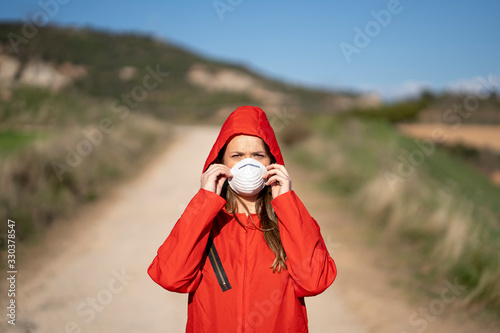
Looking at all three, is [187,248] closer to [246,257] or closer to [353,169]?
[246,257]

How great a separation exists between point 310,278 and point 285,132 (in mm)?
17495

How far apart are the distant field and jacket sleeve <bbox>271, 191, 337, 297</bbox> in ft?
49.1

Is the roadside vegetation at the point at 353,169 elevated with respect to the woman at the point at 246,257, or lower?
elevated

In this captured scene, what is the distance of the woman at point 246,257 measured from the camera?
1.97 metres

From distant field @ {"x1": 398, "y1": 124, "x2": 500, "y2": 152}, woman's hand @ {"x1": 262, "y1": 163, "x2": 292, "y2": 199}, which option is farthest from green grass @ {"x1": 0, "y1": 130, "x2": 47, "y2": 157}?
distant field @ {"x1": 398, "y1": 124, "x2": 500, "y2": 152}

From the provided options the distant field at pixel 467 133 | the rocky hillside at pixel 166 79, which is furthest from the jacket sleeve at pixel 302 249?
the rocky hillside at pixel 166 79

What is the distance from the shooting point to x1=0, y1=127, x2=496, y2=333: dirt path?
161 inches

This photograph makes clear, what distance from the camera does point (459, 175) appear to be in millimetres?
9102

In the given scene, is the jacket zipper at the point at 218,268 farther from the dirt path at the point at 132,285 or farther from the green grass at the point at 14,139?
the green grass at the point at 14,139

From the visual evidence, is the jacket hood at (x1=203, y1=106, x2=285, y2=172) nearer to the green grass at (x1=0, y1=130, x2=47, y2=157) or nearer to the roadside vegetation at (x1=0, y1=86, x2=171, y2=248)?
the roadside vegetation at (x1=0, y1=86, x2=171, y2=248)

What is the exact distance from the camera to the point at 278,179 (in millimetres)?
2094

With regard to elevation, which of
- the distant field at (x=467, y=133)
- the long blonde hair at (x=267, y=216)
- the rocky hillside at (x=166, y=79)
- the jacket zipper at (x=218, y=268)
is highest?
the rocky hillside at (x=166, y=79)

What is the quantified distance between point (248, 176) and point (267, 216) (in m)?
0.31

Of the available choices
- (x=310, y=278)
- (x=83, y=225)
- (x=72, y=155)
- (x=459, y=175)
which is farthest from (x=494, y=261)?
(x=72, y=155)
